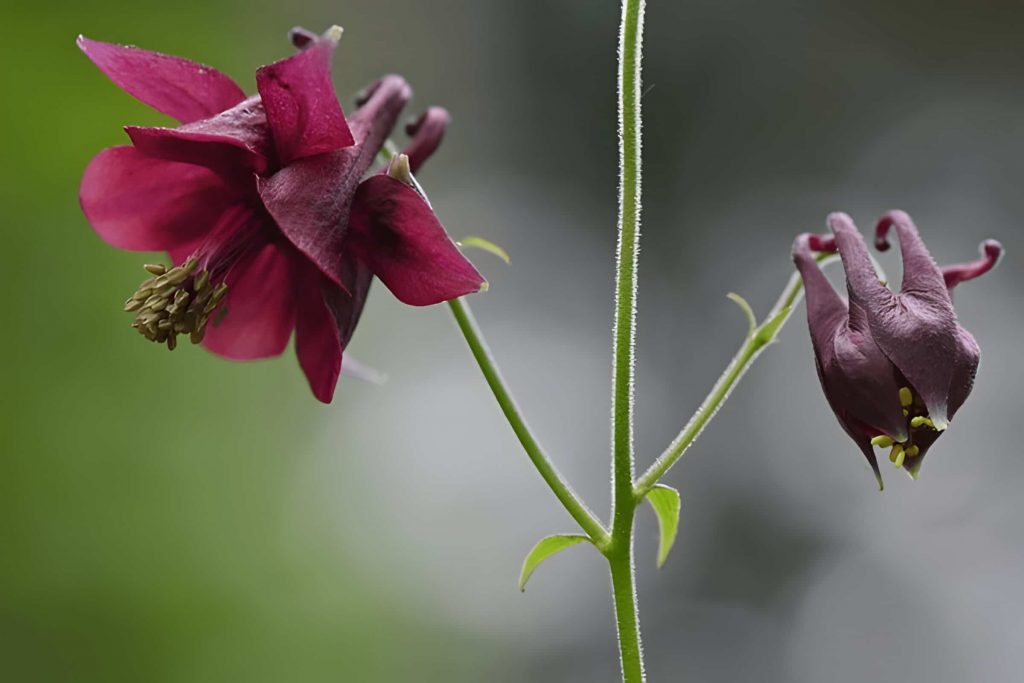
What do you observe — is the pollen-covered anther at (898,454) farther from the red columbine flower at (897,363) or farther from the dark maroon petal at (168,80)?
the dark maroon petal at (168,80)

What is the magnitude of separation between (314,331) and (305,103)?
0.30 m

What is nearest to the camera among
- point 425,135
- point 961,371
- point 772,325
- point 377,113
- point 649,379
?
point 961,371

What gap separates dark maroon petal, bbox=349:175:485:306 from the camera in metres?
1.25

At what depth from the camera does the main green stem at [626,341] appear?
4.01 feet

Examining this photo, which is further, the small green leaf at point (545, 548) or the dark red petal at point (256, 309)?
the dark red petal at point (256, 309)

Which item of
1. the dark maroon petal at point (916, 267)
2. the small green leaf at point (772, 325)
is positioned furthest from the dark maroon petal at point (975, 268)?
the small green leaf at point (772, 325)

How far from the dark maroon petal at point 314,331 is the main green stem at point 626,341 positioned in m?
0.32

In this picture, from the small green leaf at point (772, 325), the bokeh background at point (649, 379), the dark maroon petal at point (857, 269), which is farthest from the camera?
the bokeh background at point (649, 379)

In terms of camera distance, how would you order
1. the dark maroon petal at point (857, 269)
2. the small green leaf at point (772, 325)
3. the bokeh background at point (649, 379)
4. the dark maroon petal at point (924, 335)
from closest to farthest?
1. the dark maroon petal at point (924, 335)
2. the dark maroon petal at point (857, 269)
3. the small green leaf at point (772, 325)
4. the bokeh background at point (649, 379)

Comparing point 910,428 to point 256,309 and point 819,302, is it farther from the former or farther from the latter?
point 256,309

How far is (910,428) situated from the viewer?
4.00 ft

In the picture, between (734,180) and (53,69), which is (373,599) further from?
(734,180)

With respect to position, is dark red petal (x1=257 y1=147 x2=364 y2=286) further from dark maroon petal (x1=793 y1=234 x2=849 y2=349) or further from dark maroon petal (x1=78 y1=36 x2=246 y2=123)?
dark maroon petal (x1=793 y1=234 x2=849 y2=349)

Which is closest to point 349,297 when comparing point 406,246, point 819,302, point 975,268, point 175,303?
point 406,246
